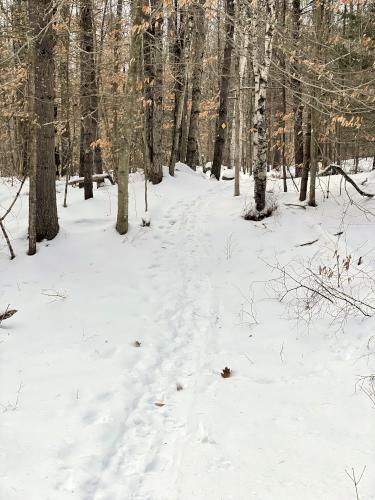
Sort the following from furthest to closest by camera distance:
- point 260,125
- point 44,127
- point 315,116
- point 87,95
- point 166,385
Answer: point 87,95, point 260,125, point 315,116, point 44,127, point 166,385

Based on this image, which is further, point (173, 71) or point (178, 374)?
point (173, 71)

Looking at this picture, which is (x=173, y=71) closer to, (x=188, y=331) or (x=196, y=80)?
(x=196, y=80)

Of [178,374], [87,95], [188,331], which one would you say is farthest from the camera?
[87,95]

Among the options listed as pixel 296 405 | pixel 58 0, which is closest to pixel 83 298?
pixel 296 405

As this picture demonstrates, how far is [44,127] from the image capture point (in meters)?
8.02

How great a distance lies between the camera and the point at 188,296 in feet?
21.7

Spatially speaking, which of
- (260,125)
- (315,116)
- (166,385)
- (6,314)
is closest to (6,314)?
(6,314)

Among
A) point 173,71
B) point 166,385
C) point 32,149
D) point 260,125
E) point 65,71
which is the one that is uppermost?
point 173,71

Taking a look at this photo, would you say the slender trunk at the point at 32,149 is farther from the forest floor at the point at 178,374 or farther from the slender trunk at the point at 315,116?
the slender trunk at the point at 315,116

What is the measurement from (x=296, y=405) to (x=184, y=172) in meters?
14.2

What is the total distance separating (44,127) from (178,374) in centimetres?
591

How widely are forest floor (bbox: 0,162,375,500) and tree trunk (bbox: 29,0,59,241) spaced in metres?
0.49

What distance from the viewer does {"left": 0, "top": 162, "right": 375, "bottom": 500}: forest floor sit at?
3100mm

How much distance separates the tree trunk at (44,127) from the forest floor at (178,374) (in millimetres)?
486
